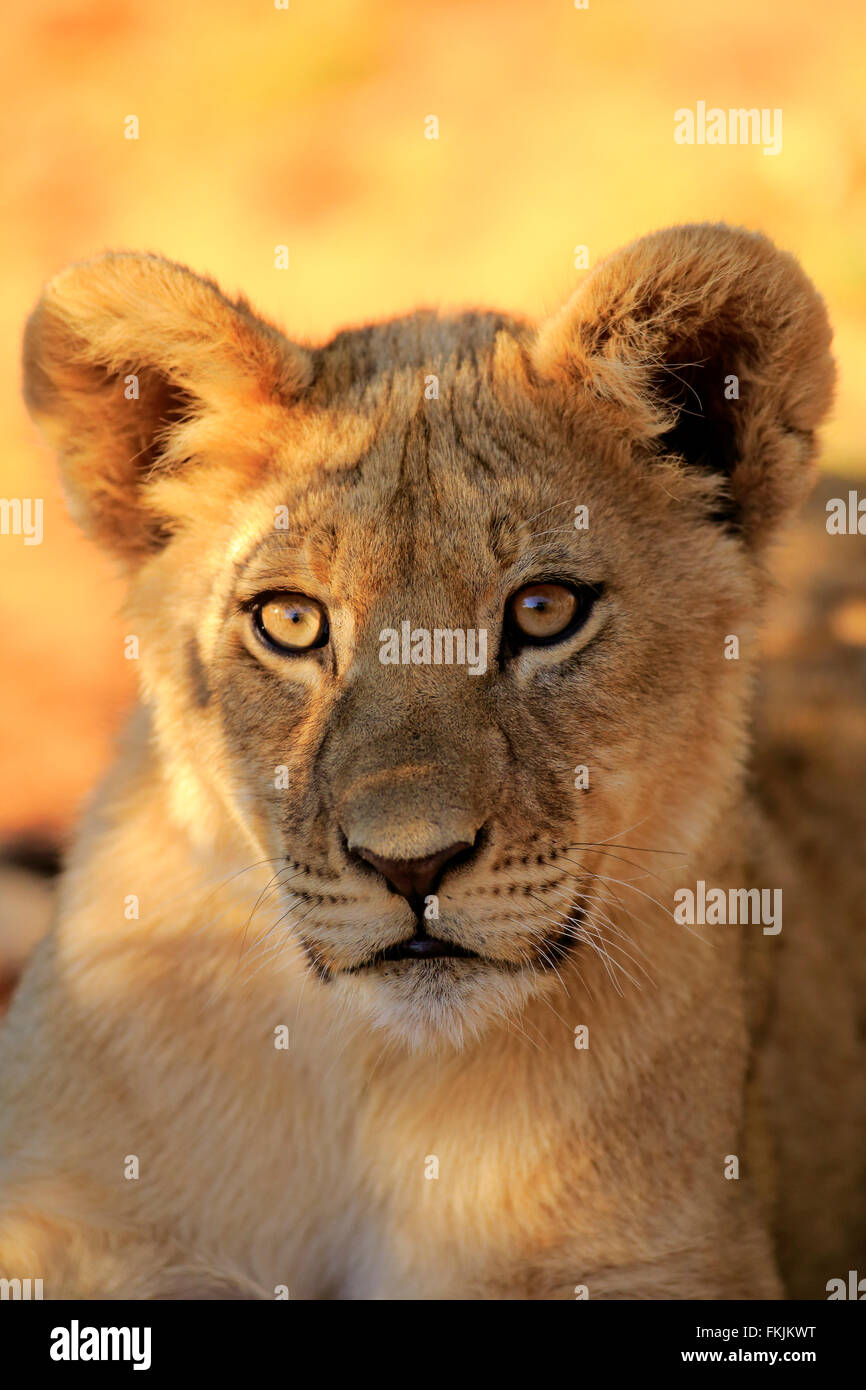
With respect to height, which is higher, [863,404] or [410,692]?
[863,404]

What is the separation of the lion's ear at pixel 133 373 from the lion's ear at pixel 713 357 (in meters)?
0.53

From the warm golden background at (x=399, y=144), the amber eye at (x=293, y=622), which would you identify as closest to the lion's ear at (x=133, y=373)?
the amber eye at (x=293, y=622)

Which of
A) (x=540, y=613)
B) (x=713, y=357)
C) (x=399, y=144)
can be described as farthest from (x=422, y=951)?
(x=399, y=144)

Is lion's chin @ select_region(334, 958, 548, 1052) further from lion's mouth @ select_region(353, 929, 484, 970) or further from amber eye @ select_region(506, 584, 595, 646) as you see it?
amber eye @ select_region(506, 584, 595, 646)

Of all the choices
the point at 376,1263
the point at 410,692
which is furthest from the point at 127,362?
the point at 376,1263

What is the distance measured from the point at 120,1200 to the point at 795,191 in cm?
578

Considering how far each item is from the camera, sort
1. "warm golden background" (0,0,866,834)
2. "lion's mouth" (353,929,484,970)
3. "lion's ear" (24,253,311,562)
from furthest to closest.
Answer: "warm golden background" (0,0,866,834)
"lion's ear" (24,253,311,562)
"lion's mouth" (353,929,484,970)

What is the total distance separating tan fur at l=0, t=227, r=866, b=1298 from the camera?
2.54 meters

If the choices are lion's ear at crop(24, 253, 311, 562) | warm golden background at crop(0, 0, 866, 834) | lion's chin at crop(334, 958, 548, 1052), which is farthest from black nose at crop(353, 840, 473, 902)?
warm golden background at crop(0, 0, 866, 834)

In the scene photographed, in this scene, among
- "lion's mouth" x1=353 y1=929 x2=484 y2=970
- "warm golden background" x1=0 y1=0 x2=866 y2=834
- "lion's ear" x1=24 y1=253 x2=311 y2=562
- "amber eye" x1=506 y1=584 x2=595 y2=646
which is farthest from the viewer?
"warm golden background" x1=0 y1=0 x2=866 y2=834

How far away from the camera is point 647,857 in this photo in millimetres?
2754

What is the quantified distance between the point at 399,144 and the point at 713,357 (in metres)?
5.40

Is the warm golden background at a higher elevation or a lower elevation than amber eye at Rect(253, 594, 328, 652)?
higher
